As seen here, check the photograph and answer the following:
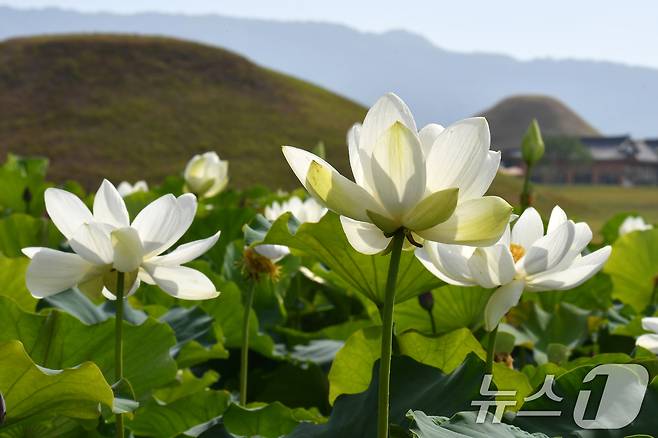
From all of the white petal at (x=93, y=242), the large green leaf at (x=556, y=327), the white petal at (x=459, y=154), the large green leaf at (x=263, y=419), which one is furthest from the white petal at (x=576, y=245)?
the large green leaf at (x=556, y=327)

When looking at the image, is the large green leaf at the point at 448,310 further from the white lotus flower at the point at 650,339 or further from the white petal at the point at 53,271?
the white petal at the point at 53,271

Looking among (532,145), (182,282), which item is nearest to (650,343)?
(182,282)

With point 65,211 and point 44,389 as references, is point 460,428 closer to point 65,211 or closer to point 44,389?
point 44,389

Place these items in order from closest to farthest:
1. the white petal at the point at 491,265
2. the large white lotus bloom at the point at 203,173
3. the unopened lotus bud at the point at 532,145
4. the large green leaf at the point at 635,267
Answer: the white petal at the point at 491,265, the large green leaf at the point at 635,267, the unopened lotus bud at the point at 532,145, the large white lotus bloom at the point at 203,173

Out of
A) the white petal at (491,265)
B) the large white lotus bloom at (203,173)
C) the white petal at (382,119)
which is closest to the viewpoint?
the white petal at (382,119)

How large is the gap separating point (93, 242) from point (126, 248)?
31 millimetres

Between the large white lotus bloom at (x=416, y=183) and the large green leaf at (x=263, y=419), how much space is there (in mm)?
339

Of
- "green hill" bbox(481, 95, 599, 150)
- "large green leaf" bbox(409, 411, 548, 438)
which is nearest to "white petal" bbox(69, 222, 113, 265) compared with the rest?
"large green leaf" bbox(409, 411, 548, 438)

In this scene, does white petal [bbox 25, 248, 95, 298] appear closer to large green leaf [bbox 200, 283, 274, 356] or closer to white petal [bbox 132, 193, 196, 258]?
white petal [bbox 132, 193, 196, 258]

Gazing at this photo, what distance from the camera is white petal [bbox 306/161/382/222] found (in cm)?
58

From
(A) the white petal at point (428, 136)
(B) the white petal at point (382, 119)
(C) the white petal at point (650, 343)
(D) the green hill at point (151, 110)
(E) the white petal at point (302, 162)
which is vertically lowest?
(D) the green hill at point (151, 110)

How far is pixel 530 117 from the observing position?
217 ft

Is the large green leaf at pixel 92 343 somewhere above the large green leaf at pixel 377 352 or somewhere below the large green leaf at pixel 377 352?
below

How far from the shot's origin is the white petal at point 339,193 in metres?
0.58
